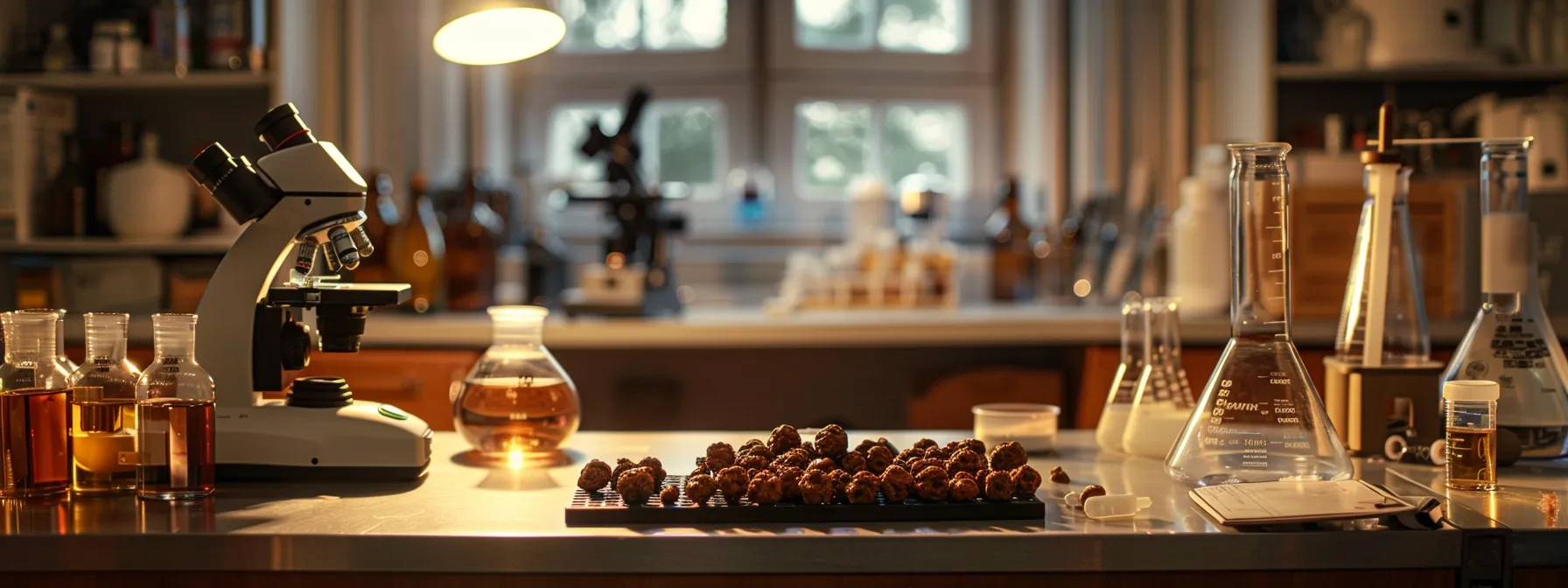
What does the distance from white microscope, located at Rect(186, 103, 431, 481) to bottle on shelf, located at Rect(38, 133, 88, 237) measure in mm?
1817

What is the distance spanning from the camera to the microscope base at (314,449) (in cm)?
118

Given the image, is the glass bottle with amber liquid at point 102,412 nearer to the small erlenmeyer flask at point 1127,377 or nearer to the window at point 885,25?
the small erlenmeyer flask at point 1127,377

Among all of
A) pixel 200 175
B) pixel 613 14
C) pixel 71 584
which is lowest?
pixel 71 584

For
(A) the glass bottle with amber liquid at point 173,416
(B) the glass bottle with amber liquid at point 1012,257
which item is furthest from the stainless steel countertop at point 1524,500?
(B) the glass bottle with amber liquid at point 1012,257

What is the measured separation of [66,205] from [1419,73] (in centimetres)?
288

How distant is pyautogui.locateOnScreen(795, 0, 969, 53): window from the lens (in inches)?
138

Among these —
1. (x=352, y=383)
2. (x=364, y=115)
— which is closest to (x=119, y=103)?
(x=364, y=115)

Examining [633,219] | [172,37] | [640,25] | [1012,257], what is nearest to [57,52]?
[172,37]

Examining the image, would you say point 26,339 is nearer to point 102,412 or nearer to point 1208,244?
point 102,412

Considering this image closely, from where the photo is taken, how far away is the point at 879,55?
11.5 ft

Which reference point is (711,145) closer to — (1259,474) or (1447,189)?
(1447,189)

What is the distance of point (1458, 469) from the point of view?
1149 mm

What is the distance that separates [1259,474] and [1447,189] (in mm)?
1842

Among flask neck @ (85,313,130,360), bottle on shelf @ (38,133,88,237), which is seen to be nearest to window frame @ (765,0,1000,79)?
bottle on shelf @ (38,133,88,237)
